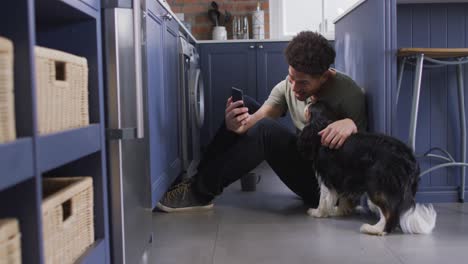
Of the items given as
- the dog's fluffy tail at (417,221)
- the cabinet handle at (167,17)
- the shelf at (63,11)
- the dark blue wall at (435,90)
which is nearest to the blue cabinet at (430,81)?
the dark blue wall at (435,90)

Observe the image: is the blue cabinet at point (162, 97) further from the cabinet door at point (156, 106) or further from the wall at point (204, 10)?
the wall at point (204, 10)

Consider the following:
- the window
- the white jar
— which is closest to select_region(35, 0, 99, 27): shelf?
the white jar

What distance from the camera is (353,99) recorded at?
2.36m

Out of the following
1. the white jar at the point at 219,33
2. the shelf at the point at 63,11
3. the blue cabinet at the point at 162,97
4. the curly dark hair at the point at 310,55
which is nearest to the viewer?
the shelf at the point at 63,11

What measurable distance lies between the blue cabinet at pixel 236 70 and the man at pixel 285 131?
1.81m

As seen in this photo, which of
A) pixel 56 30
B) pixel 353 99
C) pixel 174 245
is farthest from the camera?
pixel 353 99

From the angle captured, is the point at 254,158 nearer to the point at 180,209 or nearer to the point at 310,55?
the point at 180,209

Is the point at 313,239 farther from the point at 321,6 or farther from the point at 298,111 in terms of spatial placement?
the point at 321,6

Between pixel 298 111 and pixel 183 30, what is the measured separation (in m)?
1.23

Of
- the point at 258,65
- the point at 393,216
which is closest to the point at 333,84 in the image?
the point at 393,216

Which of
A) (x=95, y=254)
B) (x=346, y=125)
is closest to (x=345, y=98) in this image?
(x=346, y=125)

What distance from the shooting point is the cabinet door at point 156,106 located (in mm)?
2102

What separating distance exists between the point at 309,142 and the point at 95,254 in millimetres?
1318

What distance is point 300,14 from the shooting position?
5.25 meters
